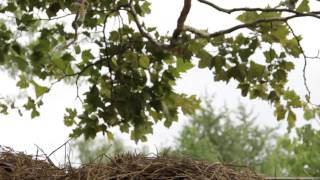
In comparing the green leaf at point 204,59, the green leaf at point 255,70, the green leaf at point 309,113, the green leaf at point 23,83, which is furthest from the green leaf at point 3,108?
the green leaf at point 309,113

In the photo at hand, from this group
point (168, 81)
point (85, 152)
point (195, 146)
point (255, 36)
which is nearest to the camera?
point (255, 36)

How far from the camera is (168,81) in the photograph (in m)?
4.50

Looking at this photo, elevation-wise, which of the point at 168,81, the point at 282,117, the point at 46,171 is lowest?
the point at 46,171

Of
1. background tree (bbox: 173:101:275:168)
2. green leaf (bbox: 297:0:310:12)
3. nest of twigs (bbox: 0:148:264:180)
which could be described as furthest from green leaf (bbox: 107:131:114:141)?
background tree (bbox: 173:101:275:168)

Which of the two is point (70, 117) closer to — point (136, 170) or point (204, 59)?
point (204, 59)

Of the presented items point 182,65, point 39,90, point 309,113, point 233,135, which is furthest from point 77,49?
point 233,135

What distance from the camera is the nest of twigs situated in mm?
2357

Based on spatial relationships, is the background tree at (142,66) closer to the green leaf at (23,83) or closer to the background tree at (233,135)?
the green leaf at (23,83)

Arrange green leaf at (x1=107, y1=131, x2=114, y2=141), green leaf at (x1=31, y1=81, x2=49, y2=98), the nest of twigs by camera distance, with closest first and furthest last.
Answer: the nest of twigs
green leaf at (x1=107, y1=131, x2=114, y2=141)
green leaf at (x1=31, y1=81, x2=49, y2=98)

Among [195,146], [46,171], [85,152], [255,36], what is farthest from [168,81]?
[85,152]

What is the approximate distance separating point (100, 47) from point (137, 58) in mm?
307

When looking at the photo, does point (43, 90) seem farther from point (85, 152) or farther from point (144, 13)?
point (85, 152)

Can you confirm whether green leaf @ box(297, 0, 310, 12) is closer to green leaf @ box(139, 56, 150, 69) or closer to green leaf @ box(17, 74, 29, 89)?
green leaf @ box(139, 56, 150, 69)

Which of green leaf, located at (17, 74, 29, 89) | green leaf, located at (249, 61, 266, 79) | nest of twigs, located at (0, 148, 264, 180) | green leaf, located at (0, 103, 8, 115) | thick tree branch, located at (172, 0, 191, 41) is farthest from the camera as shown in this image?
green leaf, located at (0, 103, 8, 115)
